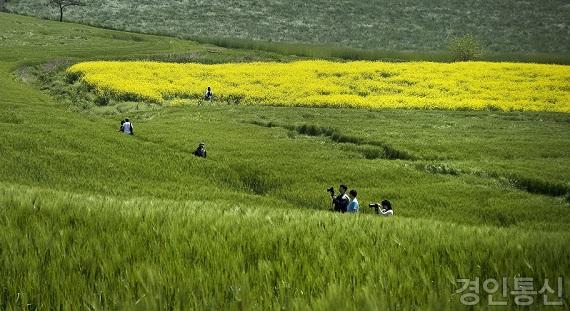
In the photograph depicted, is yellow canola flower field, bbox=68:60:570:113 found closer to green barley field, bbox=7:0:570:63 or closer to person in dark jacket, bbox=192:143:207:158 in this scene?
person in dark jacket, bbox=192:143:207:158

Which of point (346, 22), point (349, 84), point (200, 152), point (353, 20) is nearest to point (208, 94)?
point (349, 84)

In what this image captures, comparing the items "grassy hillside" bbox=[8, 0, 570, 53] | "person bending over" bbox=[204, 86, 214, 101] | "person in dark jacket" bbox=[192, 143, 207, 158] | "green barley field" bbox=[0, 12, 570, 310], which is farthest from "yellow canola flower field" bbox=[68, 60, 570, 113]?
"grassy hillside" bbox=[8, 0, 570, 53]

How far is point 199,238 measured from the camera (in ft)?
14.7

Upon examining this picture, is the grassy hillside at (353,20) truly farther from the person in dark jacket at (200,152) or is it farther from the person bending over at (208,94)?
the person in dark jacket at (200,152)

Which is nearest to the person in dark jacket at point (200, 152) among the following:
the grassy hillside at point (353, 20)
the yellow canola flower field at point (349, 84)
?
the yellow canola flower field at point (349, 84)

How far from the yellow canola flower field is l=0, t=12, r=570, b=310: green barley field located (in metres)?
4.05

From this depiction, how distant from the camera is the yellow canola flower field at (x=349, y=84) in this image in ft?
174

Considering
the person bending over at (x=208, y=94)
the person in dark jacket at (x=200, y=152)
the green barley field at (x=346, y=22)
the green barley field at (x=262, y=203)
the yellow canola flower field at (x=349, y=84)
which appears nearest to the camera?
the green barley field at (x=262, y=203)

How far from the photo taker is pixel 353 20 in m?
124

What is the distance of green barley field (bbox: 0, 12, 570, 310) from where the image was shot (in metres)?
3.12

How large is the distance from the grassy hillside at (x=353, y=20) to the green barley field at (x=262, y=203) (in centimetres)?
4071

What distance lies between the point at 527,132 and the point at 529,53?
75961mm

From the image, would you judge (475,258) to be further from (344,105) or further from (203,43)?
(203,43)

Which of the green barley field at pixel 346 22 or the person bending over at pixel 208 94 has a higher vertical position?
the green barley field at pixel 346 22
